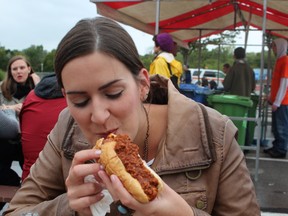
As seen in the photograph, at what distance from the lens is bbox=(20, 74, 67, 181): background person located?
373 centimetres

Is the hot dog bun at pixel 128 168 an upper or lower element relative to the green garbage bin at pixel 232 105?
upper

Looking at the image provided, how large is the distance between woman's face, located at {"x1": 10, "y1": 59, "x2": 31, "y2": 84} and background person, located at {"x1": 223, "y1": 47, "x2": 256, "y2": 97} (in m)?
4.13

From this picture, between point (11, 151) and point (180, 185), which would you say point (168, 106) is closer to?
point (180, 185)

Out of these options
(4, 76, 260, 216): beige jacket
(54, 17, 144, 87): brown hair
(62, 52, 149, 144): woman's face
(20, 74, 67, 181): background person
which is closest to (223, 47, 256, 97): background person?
(20, 74, 67, 181): background person

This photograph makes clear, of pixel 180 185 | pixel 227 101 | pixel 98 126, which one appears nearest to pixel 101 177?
pixel 98 126

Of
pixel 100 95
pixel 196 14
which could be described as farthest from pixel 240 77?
pixel 100 95

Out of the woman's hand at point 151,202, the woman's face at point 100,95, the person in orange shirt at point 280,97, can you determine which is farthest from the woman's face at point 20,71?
the woman's hand at point 151,202

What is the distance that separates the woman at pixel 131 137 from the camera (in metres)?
1.53

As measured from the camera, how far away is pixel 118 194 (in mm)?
1344

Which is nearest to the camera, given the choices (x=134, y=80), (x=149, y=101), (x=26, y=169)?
(x=134, y=80)

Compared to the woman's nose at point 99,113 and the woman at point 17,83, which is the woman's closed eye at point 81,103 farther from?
the woman at point 17,83

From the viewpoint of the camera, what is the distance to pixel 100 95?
5.15ft

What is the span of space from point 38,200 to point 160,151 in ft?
2.01

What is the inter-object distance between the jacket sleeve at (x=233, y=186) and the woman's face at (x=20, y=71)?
5066 millimetres
